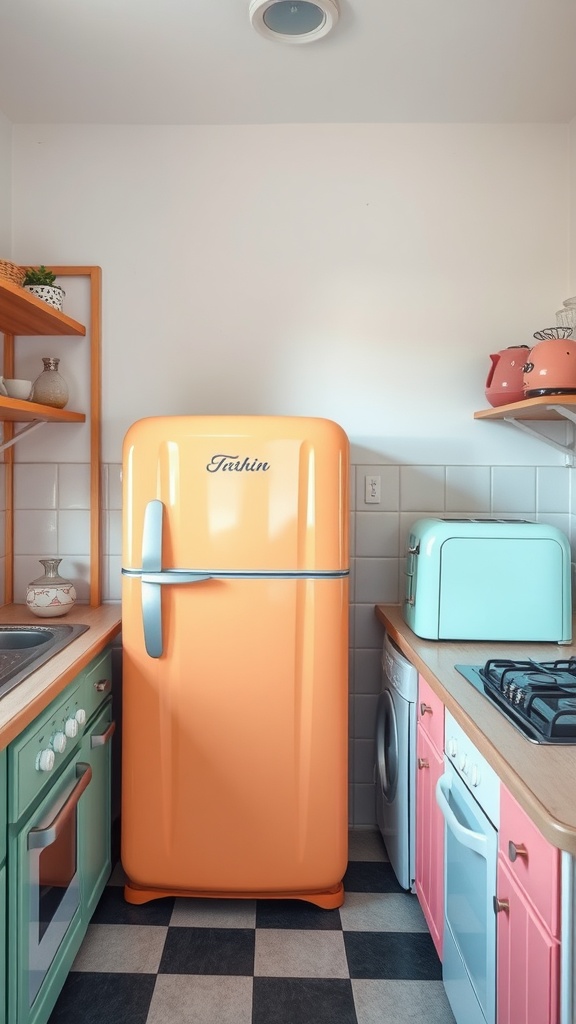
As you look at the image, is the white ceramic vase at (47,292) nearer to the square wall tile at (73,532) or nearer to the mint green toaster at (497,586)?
the square wall tile at (73,532)

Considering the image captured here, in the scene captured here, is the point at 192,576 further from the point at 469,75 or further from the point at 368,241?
the point at 469,75

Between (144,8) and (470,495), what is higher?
(144,8)

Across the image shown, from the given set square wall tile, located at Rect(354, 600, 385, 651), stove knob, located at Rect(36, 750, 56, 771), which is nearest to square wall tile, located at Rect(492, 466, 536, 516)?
square wall tile, located at Rect(354, 600, 385, 651)

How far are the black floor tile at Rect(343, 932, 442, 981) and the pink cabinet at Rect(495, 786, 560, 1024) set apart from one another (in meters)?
0.64

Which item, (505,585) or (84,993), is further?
(505,585)

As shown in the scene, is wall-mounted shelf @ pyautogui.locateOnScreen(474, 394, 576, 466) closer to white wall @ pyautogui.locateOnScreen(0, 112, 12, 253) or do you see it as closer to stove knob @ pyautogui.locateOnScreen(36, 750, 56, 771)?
stove knob @ pyautogui.locateOnScreen(36, 750, 56, 771)

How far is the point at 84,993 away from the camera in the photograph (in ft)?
5.41

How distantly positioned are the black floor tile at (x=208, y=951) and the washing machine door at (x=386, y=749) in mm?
583

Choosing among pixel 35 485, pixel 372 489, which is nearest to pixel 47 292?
pixel 35 485

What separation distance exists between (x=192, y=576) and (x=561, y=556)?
1.05 metres

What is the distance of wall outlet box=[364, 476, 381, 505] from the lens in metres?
2.37

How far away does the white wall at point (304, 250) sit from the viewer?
2.35m

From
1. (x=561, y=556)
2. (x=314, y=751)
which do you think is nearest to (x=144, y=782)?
A: (x=314, y=751)

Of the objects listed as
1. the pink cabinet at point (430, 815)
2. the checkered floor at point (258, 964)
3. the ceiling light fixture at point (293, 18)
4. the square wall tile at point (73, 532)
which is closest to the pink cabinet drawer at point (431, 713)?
the pink cabinet at point (430, 815)
